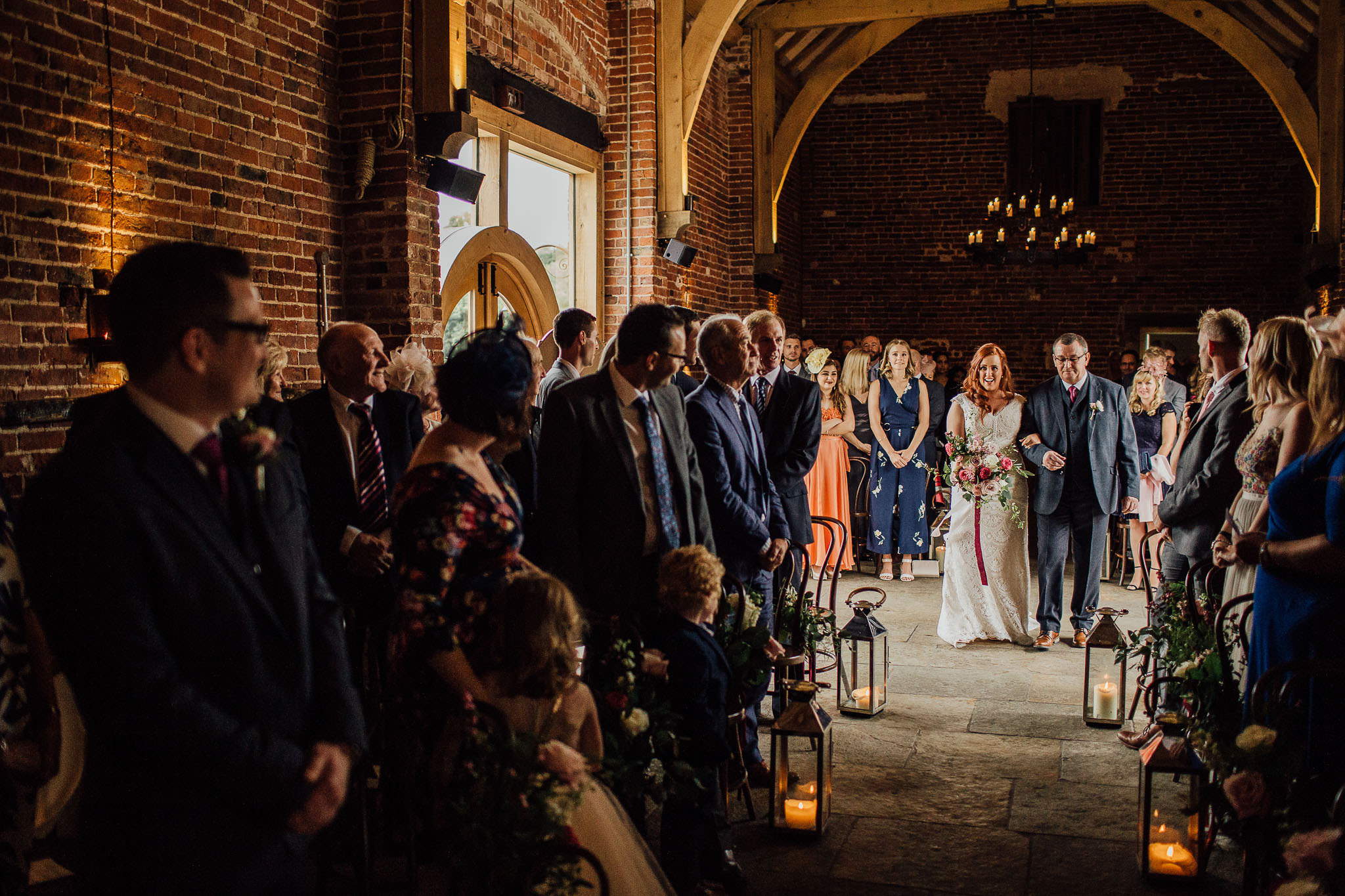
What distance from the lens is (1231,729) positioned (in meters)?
2.98

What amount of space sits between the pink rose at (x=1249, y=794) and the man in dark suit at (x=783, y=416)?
261 centimetres

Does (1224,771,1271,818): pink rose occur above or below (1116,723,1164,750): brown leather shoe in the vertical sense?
above

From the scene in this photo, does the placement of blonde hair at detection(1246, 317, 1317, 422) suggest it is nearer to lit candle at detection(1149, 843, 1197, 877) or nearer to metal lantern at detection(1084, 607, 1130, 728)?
metal lantern at detection(1084, 607, 1130, 728)

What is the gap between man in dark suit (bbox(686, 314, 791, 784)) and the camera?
3840 millimetres

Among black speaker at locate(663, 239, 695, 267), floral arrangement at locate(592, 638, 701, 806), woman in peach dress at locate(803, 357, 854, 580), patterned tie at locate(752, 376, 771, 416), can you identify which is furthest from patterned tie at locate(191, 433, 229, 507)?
black speaker at locate(663, 239, 695, 267)

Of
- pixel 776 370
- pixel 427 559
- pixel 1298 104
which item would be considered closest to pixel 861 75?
pixel 1298 104

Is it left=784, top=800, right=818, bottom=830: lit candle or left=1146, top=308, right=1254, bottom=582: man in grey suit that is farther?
left=1146, top=308, right=1254, bottom=582: man in grey suit

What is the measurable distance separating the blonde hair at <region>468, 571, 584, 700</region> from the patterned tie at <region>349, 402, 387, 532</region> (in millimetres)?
1487

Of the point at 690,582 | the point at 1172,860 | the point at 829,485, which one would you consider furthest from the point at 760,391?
the point at 1172,860

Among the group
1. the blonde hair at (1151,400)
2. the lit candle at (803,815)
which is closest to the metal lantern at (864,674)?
the lit candle at (803,815)

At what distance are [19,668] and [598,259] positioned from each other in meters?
6.68

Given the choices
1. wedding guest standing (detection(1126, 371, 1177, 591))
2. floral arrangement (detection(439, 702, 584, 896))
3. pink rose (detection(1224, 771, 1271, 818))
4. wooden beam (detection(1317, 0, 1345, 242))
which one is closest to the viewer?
floral arrangement (detection(439, 702, 584, 896))

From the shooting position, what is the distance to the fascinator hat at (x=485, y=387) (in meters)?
2.14

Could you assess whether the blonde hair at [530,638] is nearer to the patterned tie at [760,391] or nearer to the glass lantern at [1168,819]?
the glass lantern at [1168,819]
